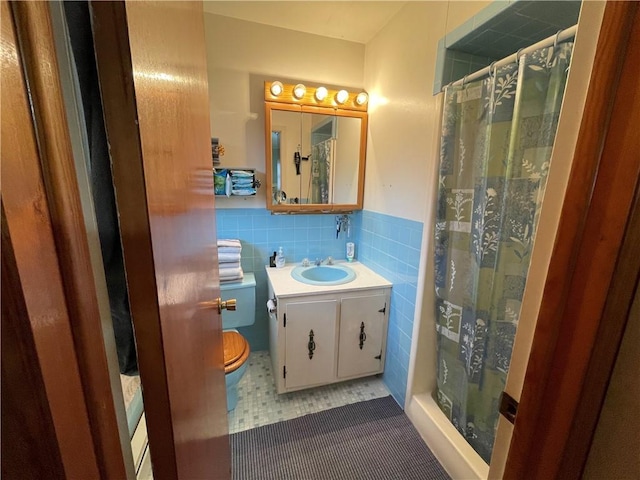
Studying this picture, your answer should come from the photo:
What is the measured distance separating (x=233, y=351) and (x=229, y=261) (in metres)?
0.57

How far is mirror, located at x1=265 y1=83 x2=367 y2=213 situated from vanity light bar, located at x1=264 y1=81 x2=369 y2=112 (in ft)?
0.12

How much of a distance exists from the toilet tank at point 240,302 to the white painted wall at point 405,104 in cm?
109

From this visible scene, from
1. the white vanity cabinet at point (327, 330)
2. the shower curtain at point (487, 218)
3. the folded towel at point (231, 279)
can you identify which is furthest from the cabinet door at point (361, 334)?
the folded towel at point (231, 279)

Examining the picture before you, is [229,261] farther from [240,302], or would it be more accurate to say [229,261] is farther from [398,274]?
[398,274]

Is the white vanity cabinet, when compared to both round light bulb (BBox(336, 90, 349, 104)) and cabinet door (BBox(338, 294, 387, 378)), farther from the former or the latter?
round light bulb (BBox(336, 90, 349, 104))

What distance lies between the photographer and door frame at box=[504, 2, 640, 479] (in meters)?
0.44

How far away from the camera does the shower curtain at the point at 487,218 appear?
100cm

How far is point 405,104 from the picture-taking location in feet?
5.32

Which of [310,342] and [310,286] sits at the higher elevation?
[310,286]

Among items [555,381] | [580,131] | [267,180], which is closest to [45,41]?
[580,131]

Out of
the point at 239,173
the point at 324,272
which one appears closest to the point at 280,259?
the point at 324,272

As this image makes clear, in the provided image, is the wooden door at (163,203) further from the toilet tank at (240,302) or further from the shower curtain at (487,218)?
the shower curtain at (487,218)

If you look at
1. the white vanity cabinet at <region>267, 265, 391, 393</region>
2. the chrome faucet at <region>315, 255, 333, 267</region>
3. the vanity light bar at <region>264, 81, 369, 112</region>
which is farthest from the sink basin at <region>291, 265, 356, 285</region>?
the vanity light bar at <region>264, 81, 369, 112</region>

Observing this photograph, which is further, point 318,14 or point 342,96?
point 342,96
